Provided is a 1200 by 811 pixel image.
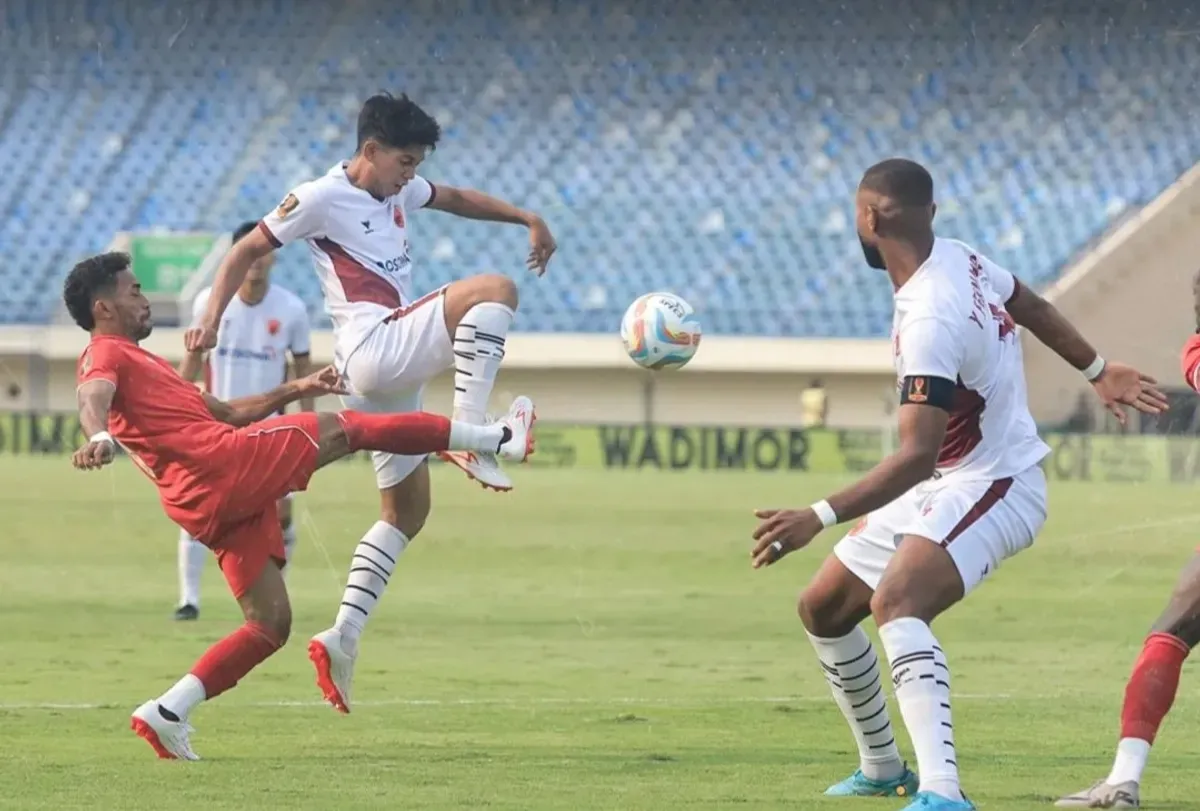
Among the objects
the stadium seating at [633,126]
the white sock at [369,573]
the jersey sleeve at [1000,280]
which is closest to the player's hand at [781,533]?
the jersey sleeve at [1000,280]

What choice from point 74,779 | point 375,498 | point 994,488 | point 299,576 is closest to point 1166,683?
point 994,488

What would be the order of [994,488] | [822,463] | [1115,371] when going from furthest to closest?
[822,463] < [1115,371] < [994,488]

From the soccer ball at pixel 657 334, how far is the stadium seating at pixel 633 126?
23.1m

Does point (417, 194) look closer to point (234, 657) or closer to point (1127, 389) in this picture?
point (234, 657)

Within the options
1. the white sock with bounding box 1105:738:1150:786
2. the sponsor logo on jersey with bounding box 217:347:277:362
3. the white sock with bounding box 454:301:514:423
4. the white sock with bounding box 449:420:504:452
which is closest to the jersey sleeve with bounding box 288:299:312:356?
the sponsor logo on jersey with bounding box 217:347:277:362

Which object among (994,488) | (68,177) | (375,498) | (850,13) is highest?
(850,13)

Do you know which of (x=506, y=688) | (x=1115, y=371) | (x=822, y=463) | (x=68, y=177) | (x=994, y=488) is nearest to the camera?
(x=994, y=488)

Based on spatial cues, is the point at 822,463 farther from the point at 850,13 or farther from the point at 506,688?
the point at 506,688

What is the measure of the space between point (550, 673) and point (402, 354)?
2902 millimetres

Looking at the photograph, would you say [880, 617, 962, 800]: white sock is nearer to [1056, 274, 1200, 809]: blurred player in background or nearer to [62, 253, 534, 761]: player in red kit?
[1056, 274, 1200, 809]: blurred player in background

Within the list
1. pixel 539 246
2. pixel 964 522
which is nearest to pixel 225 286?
pixel 539 246

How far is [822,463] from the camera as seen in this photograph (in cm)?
2814

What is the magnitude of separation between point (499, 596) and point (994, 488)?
29.6ft

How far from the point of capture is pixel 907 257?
6.18m
